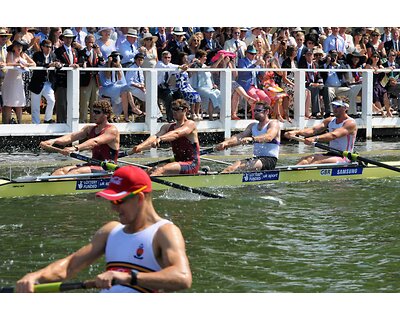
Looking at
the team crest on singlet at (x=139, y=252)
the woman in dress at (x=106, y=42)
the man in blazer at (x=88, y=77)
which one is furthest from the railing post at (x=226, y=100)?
the team crest on singlet at (x=139, y=252)

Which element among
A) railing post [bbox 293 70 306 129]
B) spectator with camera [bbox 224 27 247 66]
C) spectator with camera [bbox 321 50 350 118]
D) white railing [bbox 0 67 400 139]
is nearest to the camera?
white railing [bbox 0 67 400 139]

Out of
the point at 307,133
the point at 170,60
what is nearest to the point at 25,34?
the point at 170,60

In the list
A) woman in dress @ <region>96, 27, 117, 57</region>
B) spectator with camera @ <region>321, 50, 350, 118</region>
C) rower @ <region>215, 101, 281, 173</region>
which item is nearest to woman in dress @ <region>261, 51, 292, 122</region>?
spectator with camera @ <region>321, 50, 350, 118</region>

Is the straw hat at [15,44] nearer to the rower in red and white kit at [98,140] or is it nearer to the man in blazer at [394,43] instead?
the rower in red and white kit at [98,140]

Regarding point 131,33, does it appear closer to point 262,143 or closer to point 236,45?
point 236,45

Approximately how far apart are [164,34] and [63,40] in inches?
114

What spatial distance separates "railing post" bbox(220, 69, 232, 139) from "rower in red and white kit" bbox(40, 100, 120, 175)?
256 inches

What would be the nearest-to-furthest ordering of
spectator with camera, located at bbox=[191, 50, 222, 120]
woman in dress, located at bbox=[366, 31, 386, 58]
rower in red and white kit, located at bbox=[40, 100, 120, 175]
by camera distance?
1. rower in red and white kit, located at bbox=[40, 100, 120, 175]
2. spectator with camera, located at bbox=[191, 50, 222, 120]
3. woman in dress, located at bbox=[366, 31, 386, 58]

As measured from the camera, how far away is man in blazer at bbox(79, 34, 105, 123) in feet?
65.0

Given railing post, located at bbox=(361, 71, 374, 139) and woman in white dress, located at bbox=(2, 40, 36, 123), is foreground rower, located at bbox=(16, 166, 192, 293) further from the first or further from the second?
railing post, located at bbox=(361, 71, 374, 139)

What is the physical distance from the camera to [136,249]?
632 centimetres

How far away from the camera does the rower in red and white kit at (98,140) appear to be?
14648mm

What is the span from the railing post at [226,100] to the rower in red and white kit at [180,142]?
5872 mm

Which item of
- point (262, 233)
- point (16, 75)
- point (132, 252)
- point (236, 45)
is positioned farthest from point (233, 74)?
point (132, 252)
